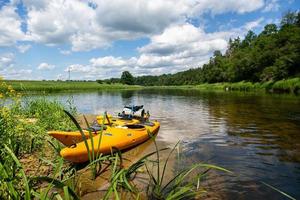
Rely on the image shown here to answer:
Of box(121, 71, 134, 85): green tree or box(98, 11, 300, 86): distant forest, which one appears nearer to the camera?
box(98, 11, 300, 86): distant forest

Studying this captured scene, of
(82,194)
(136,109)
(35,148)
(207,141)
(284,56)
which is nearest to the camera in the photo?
(82,194)

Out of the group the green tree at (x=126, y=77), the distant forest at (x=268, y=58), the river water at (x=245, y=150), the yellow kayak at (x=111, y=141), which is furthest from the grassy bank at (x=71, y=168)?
the green tree at (x=126, y=77)

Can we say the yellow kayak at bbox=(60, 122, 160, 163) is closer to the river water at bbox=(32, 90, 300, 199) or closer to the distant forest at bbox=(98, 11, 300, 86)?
the river water at bbox=(32, 90, 300, 199)

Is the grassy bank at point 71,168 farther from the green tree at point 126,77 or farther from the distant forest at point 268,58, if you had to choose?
the green tree at point 126,77

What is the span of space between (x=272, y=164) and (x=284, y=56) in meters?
49.9

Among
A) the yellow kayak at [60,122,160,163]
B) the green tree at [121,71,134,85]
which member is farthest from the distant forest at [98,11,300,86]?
the green tree at [121,71,134,85]

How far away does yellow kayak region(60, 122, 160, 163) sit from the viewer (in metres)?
7.50

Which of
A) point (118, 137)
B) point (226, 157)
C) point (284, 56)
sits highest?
point (284, 56)

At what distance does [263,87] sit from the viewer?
5412cm

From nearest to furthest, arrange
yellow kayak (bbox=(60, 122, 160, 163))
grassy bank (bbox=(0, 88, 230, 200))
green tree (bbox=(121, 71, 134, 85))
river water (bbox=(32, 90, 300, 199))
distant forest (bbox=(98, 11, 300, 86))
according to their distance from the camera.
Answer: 1. grassy bank (bbox=(0, 88, 230, 200))
2. river water (bbox=(32, 90, 300, 199))
3. yellow kayak (bbox=(60, 122, 160, 163))
4. distant forest (bbox=(98, 11, 300, 86))
5. green tree (bbox=(121, 71, 134, 85))

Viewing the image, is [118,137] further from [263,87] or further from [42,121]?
[263,87]

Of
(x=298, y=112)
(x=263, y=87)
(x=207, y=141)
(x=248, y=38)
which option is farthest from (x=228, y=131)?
(x=248, y=38)

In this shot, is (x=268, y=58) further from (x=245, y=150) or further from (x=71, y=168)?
(x=71, y=168)

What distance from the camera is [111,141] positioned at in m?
9.21
